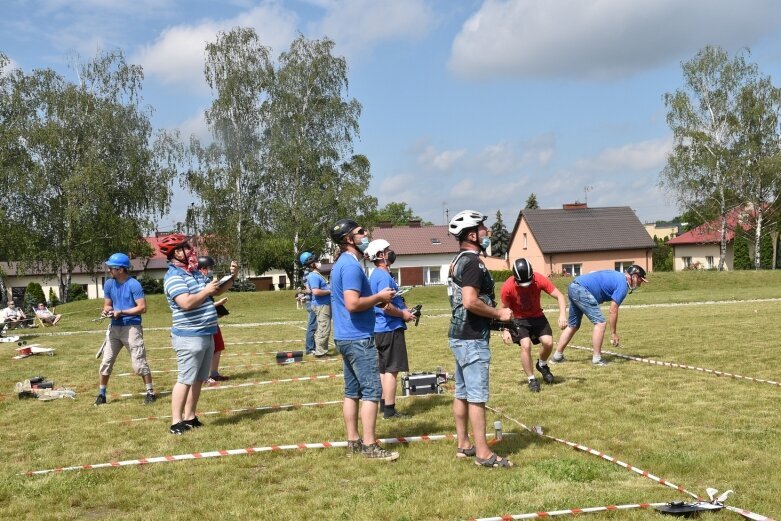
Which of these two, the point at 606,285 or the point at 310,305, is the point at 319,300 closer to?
the point at 310,305

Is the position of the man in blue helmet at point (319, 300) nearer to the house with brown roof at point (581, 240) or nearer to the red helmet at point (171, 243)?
the red helmet at point (171, 243)

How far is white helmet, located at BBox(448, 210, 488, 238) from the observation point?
6.18 m

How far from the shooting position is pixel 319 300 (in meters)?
14.0

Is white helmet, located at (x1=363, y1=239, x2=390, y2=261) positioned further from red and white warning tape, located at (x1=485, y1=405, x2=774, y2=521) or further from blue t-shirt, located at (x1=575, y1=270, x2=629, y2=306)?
blue t-shirt, located at (x1=575, y1=270, x2=629, y2=306)

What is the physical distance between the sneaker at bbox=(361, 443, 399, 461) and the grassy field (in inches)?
4.6

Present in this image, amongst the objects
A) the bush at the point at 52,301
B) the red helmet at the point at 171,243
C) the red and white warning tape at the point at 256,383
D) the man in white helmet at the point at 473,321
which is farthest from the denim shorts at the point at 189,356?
the bush at the point at 52,301

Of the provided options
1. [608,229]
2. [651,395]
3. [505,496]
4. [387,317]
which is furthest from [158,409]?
[608,229]

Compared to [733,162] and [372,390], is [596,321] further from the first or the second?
[733,162]

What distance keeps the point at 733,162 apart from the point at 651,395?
1837 inches

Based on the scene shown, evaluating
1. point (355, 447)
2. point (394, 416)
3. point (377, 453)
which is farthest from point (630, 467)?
point (394, 416)

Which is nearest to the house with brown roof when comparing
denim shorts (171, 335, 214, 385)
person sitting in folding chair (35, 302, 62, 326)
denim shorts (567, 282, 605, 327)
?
person sitting in folding chair (35, 302, 62, 326)

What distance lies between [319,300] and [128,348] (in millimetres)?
4586

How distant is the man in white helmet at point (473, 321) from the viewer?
6113 millimetres

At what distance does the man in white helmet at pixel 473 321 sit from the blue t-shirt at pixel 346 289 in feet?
2.57
